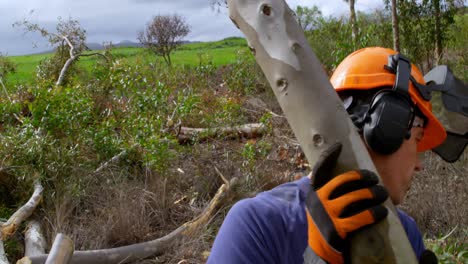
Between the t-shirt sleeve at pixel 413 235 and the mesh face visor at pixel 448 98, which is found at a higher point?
the mesh face visor at pixel 448 98

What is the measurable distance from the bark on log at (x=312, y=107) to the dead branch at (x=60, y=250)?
2.56m

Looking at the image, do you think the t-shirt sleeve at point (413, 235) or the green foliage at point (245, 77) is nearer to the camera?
the t-shirt sleeve at point (413, 235)

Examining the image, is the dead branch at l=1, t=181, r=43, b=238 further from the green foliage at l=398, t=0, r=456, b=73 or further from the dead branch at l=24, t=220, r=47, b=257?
the green foliage at l=398, t=0, r=456, b=73

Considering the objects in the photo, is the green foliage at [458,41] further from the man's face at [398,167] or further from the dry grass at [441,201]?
the man's face at [398,167]

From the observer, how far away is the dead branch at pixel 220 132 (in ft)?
28.2

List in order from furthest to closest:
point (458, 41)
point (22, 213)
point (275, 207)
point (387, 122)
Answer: point (458, 41), point (22, 213), point (275, 207), point (387, 122)

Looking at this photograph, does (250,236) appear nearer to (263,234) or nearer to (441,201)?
(263,234)

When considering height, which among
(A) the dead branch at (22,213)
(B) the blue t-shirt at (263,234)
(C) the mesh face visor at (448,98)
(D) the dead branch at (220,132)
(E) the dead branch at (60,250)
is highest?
(C) the mesh face visor at (448,98)

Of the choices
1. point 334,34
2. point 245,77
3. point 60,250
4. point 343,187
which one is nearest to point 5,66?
point 245,77

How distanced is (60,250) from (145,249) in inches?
73.2

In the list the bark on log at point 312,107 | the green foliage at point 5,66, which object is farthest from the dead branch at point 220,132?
the bark on log at point 312,107

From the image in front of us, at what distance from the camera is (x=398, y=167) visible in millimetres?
1818

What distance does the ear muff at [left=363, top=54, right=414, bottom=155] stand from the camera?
169cm

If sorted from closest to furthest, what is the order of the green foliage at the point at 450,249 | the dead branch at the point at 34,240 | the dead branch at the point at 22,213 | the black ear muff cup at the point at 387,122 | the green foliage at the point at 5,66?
1. the black ear muff cup at the point at 387,122
2. the green foliage at the point at 450,249
3. the dead branch at the point at 34,240
4. the dead branch at the point at 22,213
5. the green foliage at the point at 5,66
